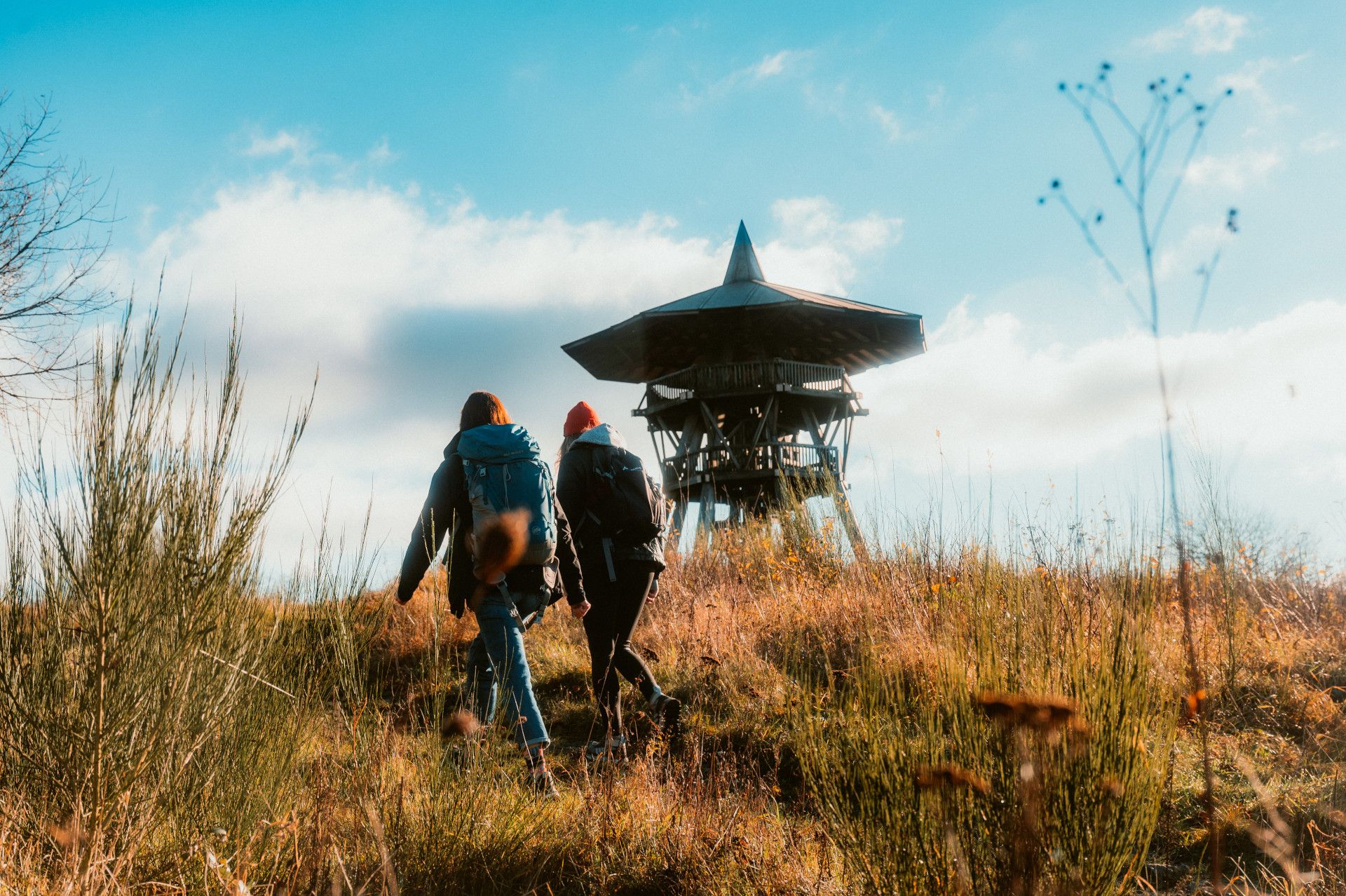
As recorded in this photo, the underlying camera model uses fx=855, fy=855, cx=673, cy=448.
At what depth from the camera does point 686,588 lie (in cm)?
832

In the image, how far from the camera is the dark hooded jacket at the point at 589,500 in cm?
435

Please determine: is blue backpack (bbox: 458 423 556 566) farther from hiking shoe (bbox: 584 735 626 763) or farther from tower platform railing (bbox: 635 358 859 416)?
tower platform railing (bbox: 635 358 859 416)

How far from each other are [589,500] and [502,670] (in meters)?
1.06

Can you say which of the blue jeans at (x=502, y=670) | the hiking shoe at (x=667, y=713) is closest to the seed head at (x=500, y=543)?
the blue jeans at (x=502, y=670)

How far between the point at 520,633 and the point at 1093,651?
90.3 inches

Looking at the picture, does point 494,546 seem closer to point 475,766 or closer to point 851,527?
point 475,766

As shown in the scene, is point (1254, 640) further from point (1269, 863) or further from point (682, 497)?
point (682, 497)

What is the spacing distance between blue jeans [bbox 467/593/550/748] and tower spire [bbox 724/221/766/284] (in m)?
20.6

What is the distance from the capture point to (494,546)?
3654mm

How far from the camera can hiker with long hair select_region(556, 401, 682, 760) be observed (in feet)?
14.2

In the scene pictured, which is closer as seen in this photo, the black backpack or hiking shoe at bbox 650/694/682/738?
the black backpack

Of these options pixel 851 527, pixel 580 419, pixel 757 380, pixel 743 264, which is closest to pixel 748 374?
pixel 757 380

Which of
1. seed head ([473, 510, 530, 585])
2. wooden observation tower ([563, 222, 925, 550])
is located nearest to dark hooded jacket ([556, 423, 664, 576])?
seed head ([473, 510, 530, 585])

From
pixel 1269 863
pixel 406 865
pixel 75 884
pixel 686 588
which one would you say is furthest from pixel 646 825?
pixel 686 588
